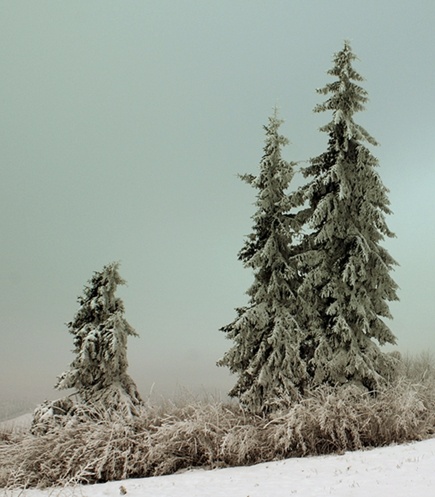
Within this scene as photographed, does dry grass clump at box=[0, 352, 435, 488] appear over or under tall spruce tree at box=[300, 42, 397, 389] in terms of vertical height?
under

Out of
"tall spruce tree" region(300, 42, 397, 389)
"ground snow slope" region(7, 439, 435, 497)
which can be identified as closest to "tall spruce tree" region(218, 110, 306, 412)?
"tall spruce tree" region(300, 42, 397, 389)

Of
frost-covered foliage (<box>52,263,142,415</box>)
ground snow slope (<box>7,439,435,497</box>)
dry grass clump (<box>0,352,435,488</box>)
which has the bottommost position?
ground snow slope (<box>7,439,435,497</box>)

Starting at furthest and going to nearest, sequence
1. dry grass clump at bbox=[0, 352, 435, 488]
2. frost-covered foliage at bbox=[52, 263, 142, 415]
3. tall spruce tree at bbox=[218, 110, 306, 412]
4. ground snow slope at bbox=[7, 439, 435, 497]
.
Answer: frost-covered foliage at bbox=[52, 263, 142, 415], tall spruce tree at bbox=[218, 110, 306, 412], dry grass clump at bbox=[0, 352, 435, 488], ground snow slope at bbox=[7, 439, 435, 497]

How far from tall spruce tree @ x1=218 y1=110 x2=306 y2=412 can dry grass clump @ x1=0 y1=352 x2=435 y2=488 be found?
1212mm

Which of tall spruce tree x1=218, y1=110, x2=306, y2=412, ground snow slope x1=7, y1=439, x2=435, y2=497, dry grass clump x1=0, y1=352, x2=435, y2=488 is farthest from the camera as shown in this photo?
tall spruce tree x1=218, y1=110, x2=306, y2=412

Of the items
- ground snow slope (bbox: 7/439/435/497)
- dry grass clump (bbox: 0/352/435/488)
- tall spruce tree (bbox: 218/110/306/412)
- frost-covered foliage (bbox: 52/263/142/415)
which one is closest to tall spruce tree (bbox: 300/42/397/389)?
tall spruce tree (bbox: 218/110/306/412)

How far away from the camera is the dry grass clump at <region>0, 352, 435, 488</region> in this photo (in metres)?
12.0

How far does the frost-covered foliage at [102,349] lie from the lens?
15825 mm

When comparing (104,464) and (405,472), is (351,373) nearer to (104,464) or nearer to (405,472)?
(405,472)

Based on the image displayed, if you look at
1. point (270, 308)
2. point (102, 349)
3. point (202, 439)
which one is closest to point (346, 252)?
point (270, 308)

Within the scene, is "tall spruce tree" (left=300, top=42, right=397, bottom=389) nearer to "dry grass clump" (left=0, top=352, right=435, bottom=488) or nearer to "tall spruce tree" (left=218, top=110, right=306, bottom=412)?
"tall spruce tree" (left=218, top=110, right=306, bottom=412)

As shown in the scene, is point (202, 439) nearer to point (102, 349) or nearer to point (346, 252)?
point (102, 349)

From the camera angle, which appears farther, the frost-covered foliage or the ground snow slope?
the frost-covered foliage

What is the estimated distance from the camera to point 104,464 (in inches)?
472
